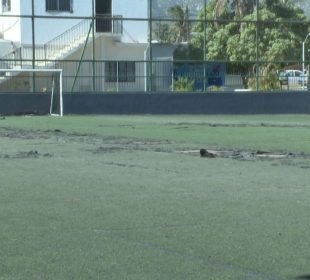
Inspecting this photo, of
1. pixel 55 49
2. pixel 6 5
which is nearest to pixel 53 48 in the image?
pixel 55 49

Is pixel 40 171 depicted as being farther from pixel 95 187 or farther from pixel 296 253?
pixel 296 253

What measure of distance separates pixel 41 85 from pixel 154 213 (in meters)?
30.7

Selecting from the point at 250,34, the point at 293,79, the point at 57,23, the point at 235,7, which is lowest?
the point at 293,79

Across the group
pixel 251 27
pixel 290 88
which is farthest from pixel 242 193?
pixel 251 27

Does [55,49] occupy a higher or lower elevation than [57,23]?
lower

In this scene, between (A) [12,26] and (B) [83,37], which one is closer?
(B) [83,37]

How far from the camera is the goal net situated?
1424 inches

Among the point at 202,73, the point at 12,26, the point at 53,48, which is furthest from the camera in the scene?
the point at 12,26

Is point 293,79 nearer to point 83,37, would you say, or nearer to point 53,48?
point 83,37

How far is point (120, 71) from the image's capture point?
39.6 meters

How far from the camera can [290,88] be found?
43.4 meters

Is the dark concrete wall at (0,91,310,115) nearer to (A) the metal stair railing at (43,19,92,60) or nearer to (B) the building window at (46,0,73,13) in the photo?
(A) the metal stair railing at (43,19,92,60)

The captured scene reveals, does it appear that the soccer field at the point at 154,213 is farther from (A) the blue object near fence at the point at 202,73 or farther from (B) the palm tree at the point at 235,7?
(B) the palm tree at the point at 235,7

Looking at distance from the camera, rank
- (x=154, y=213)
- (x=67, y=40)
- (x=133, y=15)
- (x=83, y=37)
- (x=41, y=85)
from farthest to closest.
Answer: (x=133, y=15) → (x=67, y=40) → (x=83, y=37) → (x=41, y=85) → (x=154, y=213)
